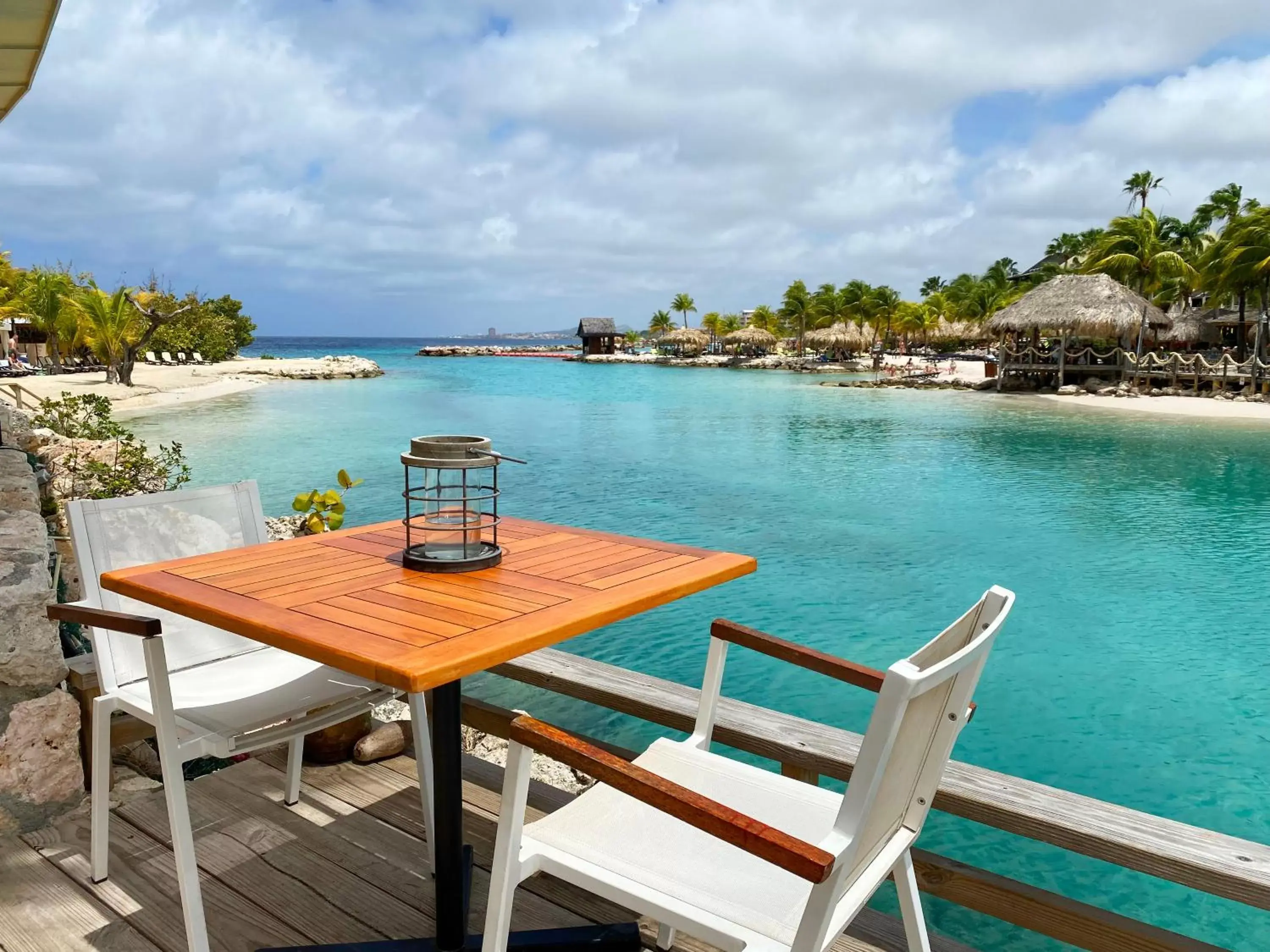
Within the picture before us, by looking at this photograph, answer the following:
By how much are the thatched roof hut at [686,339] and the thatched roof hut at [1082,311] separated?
28.1m

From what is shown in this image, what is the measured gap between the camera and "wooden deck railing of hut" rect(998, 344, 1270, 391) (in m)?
23.7

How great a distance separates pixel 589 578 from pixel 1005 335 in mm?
30716

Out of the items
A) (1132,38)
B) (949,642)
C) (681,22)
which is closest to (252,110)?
(681,22)

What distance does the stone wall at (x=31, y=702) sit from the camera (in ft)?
6.44

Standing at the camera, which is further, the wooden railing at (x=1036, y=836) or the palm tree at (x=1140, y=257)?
the palm tree at (x=1140, y=257)

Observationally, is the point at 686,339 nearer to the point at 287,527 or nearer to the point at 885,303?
the point at 885,303

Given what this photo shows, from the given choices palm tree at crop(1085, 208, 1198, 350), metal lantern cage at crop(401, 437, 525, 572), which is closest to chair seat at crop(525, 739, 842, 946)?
metal lantern cage at crop(401, 437, 525, 572)

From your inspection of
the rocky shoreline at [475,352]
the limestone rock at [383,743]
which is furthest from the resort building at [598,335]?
the limestone rock at [383,743]

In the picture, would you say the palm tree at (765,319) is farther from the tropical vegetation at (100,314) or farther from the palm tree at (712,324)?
the tropical vegetation at (100,314)

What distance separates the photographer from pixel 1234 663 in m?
6.10

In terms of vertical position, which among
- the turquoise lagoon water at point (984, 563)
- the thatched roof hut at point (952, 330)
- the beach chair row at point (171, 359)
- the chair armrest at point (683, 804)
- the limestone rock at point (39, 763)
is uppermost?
the thatched roof hut at point (952, 330)

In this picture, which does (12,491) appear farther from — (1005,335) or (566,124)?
(566,124)

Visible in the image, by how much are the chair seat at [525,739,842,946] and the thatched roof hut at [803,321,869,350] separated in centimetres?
4515

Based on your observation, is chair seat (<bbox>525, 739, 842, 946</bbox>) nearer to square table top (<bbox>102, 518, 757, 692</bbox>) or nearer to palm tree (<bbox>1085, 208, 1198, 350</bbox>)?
square table top (<bbox>102, 518, 757, 692</bbox>)
